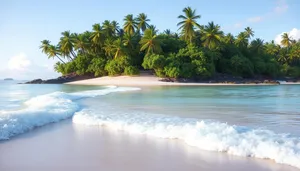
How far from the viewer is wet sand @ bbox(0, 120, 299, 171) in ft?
13.4

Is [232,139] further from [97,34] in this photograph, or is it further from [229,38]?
[229,38]

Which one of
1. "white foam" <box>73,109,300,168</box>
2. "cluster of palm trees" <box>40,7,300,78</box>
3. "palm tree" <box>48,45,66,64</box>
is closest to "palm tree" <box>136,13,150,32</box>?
"cluster of palm trees" <box>40,7,300,78</box>

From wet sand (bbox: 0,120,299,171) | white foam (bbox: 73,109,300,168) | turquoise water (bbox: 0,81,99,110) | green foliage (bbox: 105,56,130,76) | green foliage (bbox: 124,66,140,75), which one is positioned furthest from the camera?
green foliage (bbox: 105,56,130,76)

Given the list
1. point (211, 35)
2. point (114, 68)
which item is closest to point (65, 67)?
point (114, 68)

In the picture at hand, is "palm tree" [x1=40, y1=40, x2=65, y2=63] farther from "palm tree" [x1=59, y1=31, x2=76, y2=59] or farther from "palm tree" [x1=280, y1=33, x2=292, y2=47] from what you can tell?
"palm tree" [x1=280, y1=33, x2=292, y2=47]

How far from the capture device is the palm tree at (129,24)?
50.3m

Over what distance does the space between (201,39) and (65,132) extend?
41.1 m

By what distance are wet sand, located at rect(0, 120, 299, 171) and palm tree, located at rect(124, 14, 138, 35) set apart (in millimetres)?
45615

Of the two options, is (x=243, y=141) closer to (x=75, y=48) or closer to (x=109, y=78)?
(x=109, y=78)

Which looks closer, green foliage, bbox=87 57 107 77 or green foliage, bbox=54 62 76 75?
green foliage, bbox=87 57 107 77

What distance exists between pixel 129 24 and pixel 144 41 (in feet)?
27.8

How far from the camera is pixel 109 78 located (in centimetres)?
4678

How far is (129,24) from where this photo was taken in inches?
1982

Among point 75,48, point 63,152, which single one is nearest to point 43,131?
point 63,152
